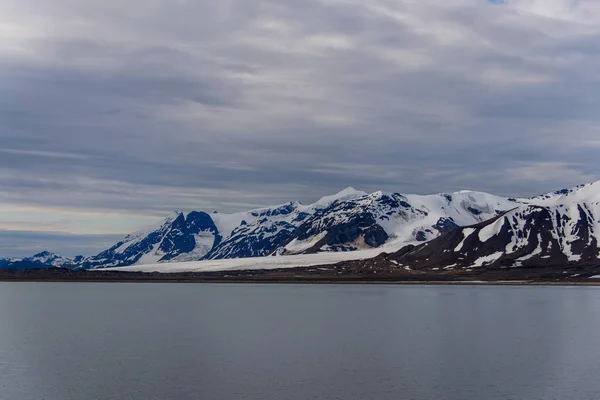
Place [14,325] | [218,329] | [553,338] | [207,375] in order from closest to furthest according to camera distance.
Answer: [207,375], [553,338], [218,329], [14,325]

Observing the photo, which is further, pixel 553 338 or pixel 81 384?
pixel 553 338

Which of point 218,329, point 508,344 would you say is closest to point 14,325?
point 218,329

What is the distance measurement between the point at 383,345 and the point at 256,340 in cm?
1268

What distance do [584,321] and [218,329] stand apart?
158ft

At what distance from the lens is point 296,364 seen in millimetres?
59719

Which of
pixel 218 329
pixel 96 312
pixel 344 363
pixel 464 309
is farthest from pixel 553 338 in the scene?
pixel 96 312

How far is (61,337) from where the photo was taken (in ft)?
264

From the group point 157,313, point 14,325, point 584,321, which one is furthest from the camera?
point 157,313

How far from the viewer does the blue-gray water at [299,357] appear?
48594 millimetres

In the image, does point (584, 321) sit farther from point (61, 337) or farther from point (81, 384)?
point (81, 384)

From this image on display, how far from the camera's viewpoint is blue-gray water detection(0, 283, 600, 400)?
48.6 m

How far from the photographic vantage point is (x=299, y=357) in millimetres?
63969

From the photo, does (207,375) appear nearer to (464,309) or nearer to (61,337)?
(61,337)

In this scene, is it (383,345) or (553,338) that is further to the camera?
(553,338)
